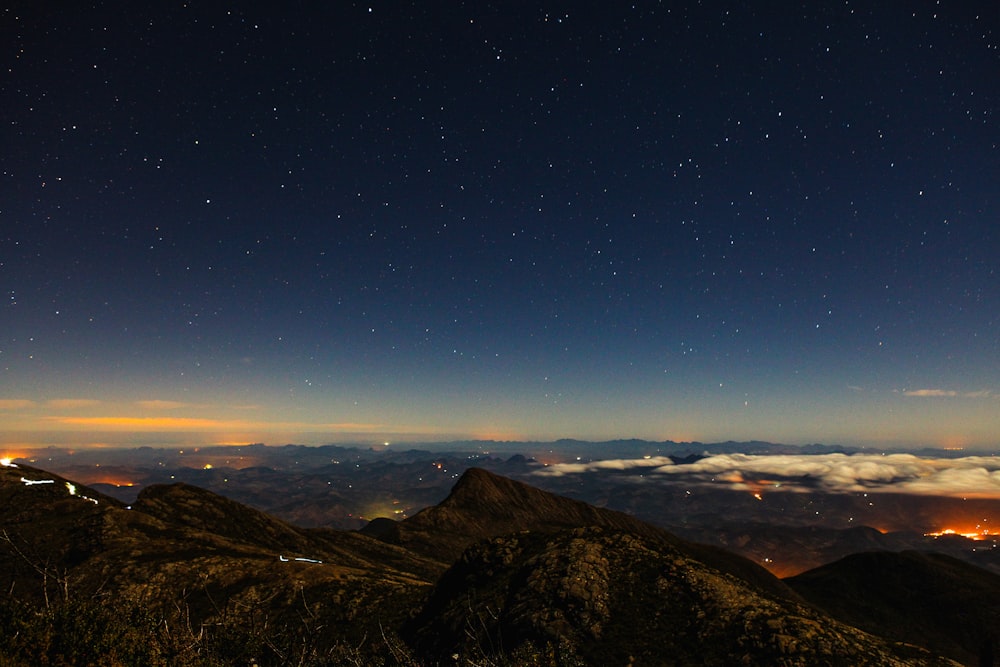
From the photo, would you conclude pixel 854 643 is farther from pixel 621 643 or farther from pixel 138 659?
pixel 138 659

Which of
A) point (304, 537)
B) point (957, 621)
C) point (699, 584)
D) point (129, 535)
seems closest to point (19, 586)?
point (129, 535)

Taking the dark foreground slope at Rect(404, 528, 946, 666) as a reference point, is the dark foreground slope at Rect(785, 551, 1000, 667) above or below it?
below

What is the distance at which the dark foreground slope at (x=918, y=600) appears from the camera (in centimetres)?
14575

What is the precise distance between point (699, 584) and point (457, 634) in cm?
1737

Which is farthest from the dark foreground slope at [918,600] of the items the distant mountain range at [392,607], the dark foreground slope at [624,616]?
the dark foreground slope at [624,616]

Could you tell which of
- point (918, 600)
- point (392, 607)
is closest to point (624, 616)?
point (392, 607)

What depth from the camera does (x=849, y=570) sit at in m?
198

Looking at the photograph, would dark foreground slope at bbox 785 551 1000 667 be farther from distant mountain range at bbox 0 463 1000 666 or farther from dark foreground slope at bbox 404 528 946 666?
dark foreground slope at bbox 404 528 946 666

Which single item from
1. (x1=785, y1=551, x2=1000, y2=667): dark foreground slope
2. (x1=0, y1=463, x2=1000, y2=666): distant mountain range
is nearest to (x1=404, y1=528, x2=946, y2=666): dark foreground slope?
(x1=0, y1=463, x2=1000, y2=666): distant mountain range

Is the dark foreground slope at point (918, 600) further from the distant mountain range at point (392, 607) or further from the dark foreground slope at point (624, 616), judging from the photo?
the dark foreground slope at point (624, 616)

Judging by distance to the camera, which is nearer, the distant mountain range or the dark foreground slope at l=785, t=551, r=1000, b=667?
the distant mountain range

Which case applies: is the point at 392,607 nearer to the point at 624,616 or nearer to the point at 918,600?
the point at 624,616

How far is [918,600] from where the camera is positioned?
6688 inches

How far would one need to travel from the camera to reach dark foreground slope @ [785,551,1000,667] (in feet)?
478
